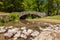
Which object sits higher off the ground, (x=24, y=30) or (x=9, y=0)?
(x=24, y=30)

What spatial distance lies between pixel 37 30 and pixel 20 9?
77.4 feet

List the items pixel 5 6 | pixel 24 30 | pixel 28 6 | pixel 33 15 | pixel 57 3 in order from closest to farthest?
pixel 24 30
pixel 33 15
pixel 57 3
pixel 5 6
pixel 28 6

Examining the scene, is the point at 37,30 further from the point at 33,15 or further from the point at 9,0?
the point at 9,0

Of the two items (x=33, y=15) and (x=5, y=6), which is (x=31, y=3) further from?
(x=33, y=15)

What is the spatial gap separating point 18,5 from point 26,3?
1.81m

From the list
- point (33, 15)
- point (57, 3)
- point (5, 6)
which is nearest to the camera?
point (33, 15)

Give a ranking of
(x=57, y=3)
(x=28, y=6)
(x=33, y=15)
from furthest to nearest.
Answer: (x=28, y=6) < (x=57, y=3) < (x=33, y=15)

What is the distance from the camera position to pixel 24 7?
36.9m

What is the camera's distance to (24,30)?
13.6 metres

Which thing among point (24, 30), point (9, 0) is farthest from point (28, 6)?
point (24, 30)

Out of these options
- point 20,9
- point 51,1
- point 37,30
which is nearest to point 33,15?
point 51,1

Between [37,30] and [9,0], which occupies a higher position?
[37,30]

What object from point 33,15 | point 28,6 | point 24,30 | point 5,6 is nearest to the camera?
point 24,30

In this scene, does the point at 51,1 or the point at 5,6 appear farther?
the point at 5,6
